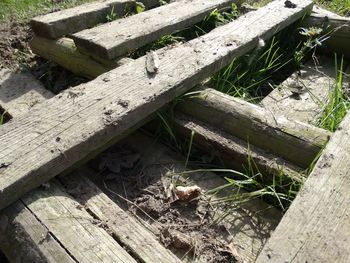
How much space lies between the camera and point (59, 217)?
1.65m

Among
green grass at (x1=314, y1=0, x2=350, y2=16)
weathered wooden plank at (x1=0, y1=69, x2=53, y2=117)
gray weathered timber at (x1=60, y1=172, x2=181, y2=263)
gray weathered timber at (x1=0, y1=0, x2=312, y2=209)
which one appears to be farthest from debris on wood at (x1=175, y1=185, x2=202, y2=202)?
green grass at (x1=314, y1=0, x2=350, y2=16)

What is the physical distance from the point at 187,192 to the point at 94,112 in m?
0.62

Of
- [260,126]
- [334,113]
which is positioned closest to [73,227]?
[260,126]

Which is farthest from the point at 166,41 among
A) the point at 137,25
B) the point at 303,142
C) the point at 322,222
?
the point at 322,222

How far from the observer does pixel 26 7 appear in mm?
4152

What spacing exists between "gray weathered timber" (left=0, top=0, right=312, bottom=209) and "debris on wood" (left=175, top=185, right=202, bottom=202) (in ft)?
1.40

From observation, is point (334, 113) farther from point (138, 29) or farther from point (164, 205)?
point (138, 29)

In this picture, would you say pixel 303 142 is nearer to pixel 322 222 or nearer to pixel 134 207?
pixel 322 222

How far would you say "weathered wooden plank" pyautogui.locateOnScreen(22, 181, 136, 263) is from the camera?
5.00 ft

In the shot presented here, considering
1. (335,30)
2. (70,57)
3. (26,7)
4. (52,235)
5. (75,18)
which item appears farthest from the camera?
(26,7)

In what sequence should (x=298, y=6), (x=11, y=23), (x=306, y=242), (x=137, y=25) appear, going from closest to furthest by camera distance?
(x=306, y=242) < (x=137, y=25) < (x=298, y=6) < (x=11, y=23)

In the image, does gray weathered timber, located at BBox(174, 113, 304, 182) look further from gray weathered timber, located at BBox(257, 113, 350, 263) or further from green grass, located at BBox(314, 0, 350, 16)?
green grass, located at BBox(314, 0, 350, 16)

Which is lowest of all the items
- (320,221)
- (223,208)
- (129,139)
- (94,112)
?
(223,208)

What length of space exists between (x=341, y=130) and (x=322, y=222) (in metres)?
0.64
